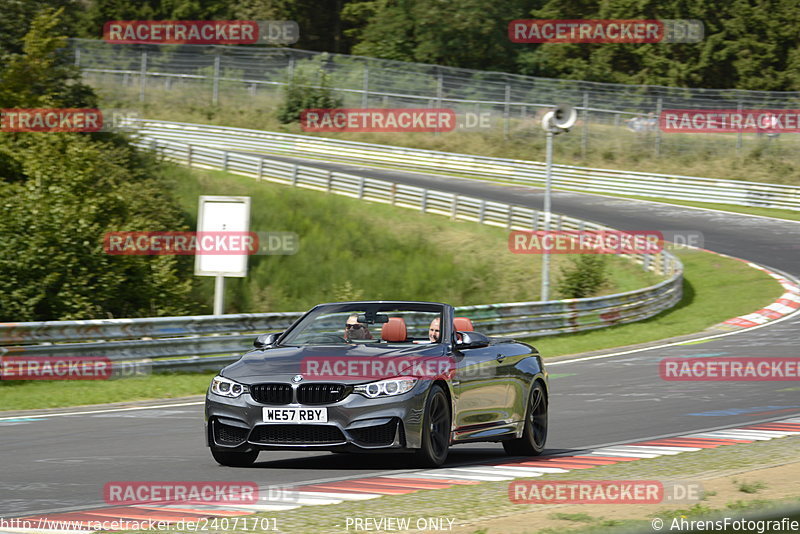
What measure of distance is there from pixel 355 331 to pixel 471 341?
3.26 ft

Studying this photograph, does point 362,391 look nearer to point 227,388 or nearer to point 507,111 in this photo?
point 227,388

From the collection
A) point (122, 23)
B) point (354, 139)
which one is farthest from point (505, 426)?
point (122, 23)

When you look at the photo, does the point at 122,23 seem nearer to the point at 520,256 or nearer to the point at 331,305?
the point at 520,256

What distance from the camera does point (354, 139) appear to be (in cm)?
6450

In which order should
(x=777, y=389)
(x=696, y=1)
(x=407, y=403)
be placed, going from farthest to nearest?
(x=696, y=1) → (x=777, y=389) → (x=407, y=403)

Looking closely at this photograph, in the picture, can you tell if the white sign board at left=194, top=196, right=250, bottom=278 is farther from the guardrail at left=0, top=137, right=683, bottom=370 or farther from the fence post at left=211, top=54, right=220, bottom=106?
the fence post at left=211, top=54, right=220, bottom=106

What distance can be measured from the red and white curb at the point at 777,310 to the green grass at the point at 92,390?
14.2 m

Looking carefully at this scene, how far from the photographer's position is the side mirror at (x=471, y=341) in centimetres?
1017

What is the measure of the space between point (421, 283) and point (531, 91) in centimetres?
2596

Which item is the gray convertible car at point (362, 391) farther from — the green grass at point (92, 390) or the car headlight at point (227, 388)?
the green grass at point (92, 390)

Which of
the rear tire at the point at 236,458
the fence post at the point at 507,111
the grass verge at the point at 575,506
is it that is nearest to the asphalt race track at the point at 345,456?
the rear tire at the point at 236,458

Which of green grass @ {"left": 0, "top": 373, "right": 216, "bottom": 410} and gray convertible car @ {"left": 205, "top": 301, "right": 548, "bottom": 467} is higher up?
gray convertible car @ {"left": 205, "top": 301, "right": 548, "bottom": 467}

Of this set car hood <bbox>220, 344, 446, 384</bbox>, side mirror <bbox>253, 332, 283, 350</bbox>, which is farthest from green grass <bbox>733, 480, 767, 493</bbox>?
side mirror <bbox>253, 332, 283, 350</bbox>

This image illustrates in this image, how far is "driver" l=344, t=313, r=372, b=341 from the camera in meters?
10.4
